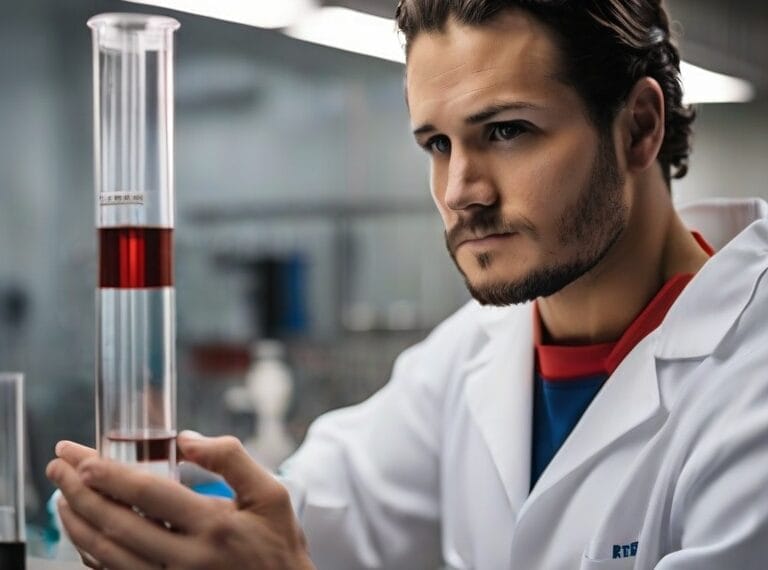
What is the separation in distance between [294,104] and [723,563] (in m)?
3.73

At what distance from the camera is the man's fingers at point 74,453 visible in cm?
75

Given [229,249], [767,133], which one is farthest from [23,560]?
[767,133]

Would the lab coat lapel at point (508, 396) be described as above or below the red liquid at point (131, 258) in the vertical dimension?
below

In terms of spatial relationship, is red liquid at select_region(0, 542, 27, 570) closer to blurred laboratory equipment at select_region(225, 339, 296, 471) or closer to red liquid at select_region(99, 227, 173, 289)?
red liquid at select_region(99, 227, 173, 289)

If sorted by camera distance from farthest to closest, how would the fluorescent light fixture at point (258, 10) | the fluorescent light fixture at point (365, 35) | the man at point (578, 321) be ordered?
the fluorescent light fixture at point (365, 35), the fluorescent light fixture at point (258, 10), the man at point (578, 321)

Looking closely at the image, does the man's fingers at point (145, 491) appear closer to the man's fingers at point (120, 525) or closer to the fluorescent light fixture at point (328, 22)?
the man's fingers at point (120, 525)

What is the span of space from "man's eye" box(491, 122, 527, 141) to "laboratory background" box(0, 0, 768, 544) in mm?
1742

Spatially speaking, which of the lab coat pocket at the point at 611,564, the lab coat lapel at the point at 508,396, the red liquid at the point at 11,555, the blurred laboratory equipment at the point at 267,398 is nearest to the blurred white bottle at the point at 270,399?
the blurred laboratory equipment at the point at 267,398

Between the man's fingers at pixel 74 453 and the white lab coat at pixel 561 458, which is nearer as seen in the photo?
the man's fingers at pixel 74 453

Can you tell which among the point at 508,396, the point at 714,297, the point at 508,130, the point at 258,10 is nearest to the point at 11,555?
the point at 508,396

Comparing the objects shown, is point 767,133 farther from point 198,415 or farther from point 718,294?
point 718,294

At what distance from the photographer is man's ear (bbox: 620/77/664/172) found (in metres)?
1.05

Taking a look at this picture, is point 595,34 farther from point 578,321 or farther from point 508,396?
→ point 508,396

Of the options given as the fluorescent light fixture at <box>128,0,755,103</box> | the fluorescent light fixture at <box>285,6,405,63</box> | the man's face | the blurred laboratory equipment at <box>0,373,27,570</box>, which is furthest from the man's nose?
the fluorescent light fixture at <box>285,6,405,63</box>
